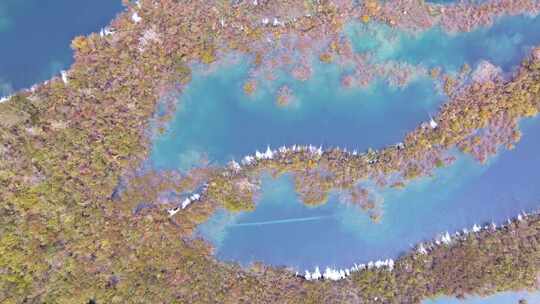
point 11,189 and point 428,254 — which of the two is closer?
point 11,189

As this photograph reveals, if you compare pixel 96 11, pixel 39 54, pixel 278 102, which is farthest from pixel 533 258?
pixel 39 54

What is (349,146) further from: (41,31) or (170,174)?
(41,31)

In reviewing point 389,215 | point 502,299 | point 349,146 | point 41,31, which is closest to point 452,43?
point 349,146

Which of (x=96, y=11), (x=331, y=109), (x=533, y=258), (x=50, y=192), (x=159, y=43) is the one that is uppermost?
(x=96, y=11)

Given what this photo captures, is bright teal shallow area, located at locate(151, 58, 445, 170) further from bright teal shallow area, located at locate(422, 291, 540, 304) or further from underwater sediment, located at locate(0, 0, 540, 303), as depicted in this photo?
bright teal shallow area, located at locate(422, 291, 540, 304)

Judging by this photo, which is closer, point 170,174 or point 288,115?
point 170,174

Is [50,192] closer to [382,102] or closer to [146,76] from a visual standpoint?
[146,76]
